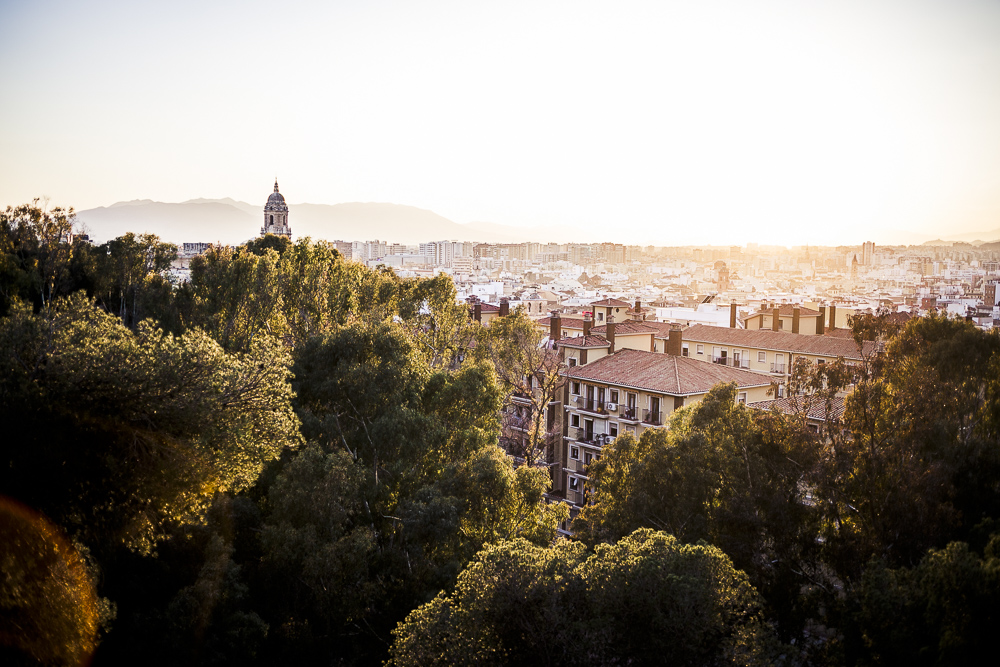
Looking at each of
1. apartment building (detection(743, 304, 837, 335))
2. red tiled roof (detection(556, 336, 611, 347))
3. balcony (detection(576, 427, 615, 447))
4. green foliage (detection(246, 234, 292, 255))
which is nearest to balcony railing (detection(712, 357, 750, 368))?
apartment building (detection(743, 304, 837, 335))

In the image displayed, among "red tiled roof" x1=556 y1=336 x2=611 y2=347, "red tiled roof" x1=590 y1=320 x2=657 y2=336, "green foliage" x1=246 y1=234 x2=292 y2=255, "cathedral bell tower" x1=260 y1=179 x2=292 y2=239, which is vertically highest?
"cathedral bell tower" x1=260 y1=179 x2=292 y2=239

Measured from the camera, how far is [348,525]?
60.7 feet

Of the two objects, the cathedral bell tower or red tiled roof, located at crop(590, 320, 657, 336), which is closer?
red tiled roof, located at crop(590, 320, 657, 336)

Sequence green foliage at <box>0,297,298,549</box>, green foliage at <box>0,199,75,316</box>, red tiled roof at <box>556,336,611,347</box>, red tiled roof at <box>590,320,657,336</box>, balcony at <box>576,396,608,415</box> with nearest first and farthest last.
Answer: green foliage at <box>0,297,298,549</box>, green foliage at <box>0,199,75,316</box>, balcony at <box>576,396,608,415</box>, red tiled roof at <box>556,336,611,347</box>, red tiled roof at <box>590,320,657,336</box>

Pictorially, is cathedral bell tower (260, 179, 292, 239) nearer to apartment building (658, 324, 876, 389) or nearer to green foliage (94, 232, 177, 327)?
apartment building (658, 324, 876, 389)

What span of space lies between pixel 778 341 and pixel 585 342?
12287 mm

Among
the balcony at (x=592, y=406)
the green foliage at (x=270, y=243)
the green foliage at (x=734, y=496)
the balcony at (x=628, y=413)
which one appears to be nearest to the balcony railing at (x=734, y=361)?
the balcony at (x=592, y=406)

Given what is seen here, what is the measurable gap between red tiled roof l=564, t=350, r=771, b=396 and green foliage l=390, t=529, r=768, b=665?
2362cm

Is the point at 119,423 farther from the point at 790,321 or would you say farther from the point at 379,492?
the point at 790,321

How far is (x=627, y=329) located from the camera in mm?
47625

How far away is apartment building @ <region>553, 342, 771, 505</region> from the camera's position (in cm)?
3572

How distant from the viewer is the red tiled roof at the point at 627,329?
46969mm

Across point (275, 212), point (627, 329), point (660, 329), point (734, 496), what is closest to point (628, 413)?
point (627, 329)

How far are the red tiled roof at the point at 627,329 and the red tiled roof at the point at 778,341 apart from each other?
408 cm
